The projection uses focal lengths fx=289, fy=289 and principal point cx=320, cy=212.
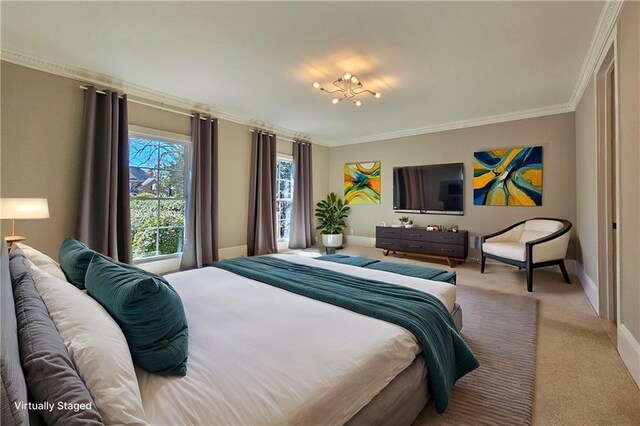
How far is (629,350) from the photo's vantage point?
75.9 inches

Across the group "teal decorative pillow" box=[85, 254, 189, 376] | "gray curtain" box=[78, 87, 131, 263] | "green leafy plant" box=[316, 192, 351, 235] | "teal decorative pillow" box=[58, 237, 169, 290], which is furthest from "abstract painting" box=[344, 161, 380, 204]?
"teal decorative pillow" box=[85, 254, 189, 376]

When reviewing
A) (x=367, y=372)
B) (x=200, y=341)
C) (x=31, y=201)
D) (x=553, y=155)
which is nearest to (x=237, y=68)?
(x=31, y=201)

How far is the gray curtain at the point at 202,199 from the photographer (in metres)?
4.26

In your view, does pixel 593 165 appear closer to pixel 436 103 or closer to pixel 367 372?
pixel 436 103

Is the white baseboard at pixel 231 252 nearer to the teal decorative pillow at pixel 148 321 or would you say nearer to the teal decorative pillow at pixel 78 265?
the teal decorative pillow at pixel 78 265

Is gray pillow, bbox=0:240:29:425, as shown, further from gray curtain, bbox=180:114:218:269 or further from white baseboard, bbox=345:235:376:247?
white baseboard, bbox=345:235:376:247

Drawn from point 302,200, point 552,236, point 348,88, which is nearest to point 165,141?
point 348,88

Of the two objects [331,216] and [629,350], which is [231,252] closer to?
[331,216]

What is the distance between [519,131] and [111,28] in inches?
218

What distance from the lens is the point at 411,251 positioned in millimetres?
5438

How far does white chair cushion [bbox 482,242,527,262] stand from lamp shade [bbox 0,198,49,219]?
17.1 ft

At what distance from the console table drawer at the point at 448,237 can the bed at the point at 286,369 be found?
3.87m

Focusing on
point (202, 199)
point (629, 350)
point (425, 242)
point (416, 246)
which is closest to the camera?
point (629, 350)

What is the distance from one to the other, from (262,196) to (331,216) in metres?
1.86
